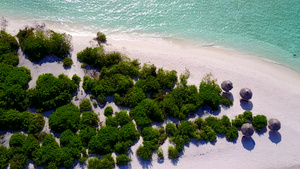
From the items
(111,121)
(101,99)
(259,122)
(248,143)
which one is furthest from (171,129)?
(259,122)

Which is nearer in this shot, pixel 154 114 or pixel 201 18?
pixel 154 114

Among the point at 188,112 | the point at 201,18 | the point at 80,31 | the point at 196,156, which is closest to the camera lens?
the point at 196,156

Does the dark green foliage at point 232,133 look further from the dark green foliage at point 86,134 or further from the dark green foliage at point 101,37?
the dark green foliage at point 101,37

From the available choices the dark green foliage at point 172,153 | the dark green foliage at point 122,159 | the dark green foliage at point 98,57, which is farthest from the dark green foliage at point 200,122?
the dark green foliage at point 98,57

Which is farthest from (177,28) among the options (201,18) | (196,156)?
(196,156)

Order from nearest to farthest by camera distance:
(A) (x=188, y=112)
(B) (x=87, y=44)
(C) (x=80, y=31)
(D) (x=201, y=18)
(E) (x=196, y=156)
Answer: (E) (x=196, y=156), (A) (x=188, y=112), (B) (x=87, y=44), (C) (x=80, y=31), (D) (x=201, y=18)

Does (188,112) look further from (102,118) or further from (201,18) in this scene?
(201,18)
